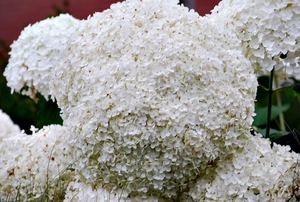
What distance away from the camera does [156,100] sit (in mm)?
2084

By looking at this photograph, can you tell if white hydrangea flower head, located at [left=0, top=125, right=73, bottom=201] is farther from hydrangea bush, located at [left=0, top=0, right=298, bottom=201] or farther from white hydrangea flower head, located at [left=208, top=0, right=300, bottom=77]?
white hydrangea flower head, located at [left=208, top=0, right=300, bottom=77]

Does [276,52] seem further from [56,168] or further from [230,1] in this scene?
[56,168]

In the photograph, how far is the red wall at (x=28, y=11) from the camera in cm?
794

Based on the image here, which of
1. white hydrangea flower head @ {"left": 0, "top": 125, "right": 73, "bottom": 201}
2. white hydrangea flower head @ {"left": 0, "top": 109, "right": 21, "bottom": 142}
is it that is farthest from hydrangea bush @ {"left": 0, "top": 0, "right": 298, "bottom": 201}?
white hydrangea flower head @ {"left": 0, "top": 109, "right": 21, "bottom": 142}

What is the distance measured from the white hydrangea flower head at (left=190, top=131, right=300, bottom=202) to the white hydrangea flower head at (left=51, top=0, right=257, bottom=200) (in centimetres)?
6

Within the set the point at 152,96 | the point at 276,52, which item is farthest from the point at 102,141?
the point at 276,52

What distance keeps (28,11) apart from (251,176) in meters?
6.68

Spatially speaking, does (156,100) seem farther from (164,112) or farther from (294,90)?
(294,90)

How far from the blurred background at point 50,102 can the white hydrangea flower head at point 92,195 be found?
69 cm

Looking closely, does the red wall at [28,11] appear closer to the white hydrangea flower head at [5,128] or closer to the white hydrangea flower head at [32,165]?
the white hydrangea flower head at [5,128]

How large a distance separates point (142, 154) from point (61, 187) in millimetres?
508

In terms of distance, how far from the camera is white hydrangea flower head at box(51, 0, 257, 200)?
6.79 feet

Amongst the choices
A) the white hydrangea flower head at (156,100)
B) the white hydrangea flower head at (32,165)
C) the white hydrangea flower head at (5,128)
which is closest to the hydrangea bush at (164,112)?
the white hydrangea flower head at (156,100)

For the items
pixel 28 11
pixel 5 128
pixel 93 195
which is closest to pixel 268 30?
pixel 93 195
